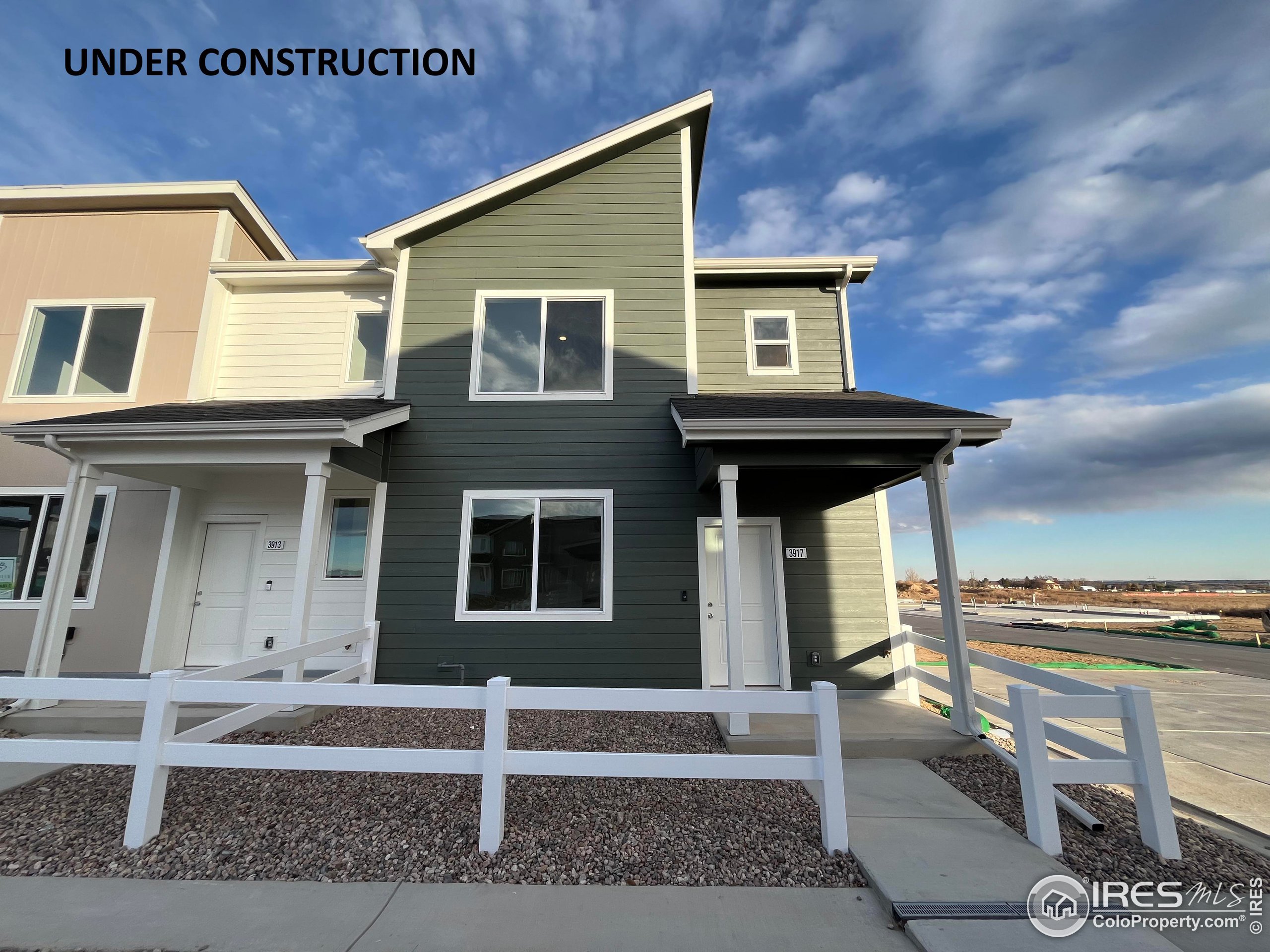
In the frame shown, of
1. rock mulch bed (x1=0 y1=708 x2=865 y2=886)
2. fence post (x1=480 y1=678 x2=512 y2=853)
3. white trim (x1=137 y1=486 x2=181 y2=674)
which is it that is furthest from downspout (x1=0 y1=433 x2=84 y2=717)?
fence post (x1=480 y1=678 x2=512 y2=853)

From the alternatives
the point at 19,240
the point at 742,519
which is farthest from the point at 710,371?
the point at 19,240

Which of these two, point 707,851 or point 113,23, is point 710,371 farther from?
point 113,23

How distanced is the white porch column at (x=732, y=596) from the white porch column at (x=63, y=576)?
7017 millimetres

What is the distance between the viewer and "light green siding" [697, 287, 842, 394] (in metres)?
7.29

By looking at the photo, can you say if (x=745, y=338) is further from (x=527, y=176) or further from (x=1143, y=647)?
(x=1143, y=647)

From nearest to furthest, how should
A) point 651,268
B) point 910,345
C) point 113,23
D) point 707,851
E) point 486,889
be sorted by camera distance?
1. point 486,889
2. point 707,851
3. point 113,23
4. point 651,268
5. point 910,345

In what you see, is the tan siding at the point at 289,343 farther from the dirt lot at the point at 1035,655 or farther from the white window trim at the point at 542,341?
the dirt lot at the point at 1035,655

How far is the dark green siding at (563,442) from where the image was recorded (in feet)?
19.5

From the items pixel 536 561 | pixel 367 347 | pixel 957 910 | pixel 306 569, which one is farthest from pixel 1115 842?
pixel 367 347

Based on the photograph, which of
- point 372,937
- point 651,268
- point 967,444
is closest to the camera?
point 372,937

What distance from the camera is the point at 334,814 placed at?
3318mm

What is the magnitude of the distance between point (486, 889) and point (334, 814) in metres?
1.45

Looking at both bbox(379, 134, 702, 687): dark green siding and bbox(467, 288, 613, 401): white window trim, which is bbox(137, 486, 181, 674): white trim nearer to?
bbox(379, 134, 702, 687): dark green siding

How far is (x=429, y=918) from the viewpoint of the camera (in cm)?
233
